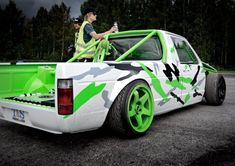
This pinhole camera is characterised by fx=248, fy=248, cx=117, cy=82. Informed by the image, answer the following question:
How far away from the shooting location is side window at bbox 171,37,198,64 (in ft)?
14.0

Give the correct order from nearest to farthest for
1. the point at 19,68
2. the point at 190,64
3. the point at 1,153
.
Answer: the point at 1,153 → the point at 19,68 → the point at 190,64

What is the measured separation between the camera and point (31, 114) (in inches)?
104

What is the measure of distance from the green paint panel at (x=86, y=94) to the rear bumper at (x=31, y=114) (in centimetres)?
20

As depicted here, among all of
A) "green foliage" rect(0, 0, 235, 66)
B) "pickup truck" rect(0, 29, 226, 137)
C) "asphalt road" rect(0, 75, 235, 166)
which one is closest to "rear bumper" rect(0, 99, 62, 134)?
"pickup truck" rect(0, 29, 226, 137)

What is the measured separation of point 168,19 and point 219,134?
107ft

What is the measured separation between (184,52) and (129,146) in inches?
95.9

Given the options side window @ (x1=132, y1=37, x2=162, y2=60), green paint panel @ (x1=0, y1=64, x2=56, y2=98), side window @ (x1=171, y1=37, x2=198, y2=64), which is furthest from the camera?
side window @ (x1=171, y1=37, x2=198, y2=64)

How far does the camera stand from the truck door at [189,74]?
4152 mm

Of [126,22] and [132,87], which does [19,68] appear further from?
[126,22]

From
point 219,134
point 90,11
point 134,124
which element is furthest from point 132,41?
point 219,134

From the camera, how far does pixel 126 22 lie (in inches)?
1481

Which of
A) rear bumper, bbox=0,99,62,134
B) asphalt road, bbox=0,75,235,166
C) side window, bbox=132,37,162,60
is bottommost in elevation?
asphalt road, bbox=0,75,235,166

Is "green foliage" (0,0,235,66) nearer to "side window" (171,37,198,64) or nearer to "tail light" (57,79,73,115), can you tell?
"side window" (171,37,198,64)

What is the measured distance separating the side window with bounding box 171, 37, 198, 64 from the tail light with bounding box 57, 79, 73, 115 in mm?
2433
